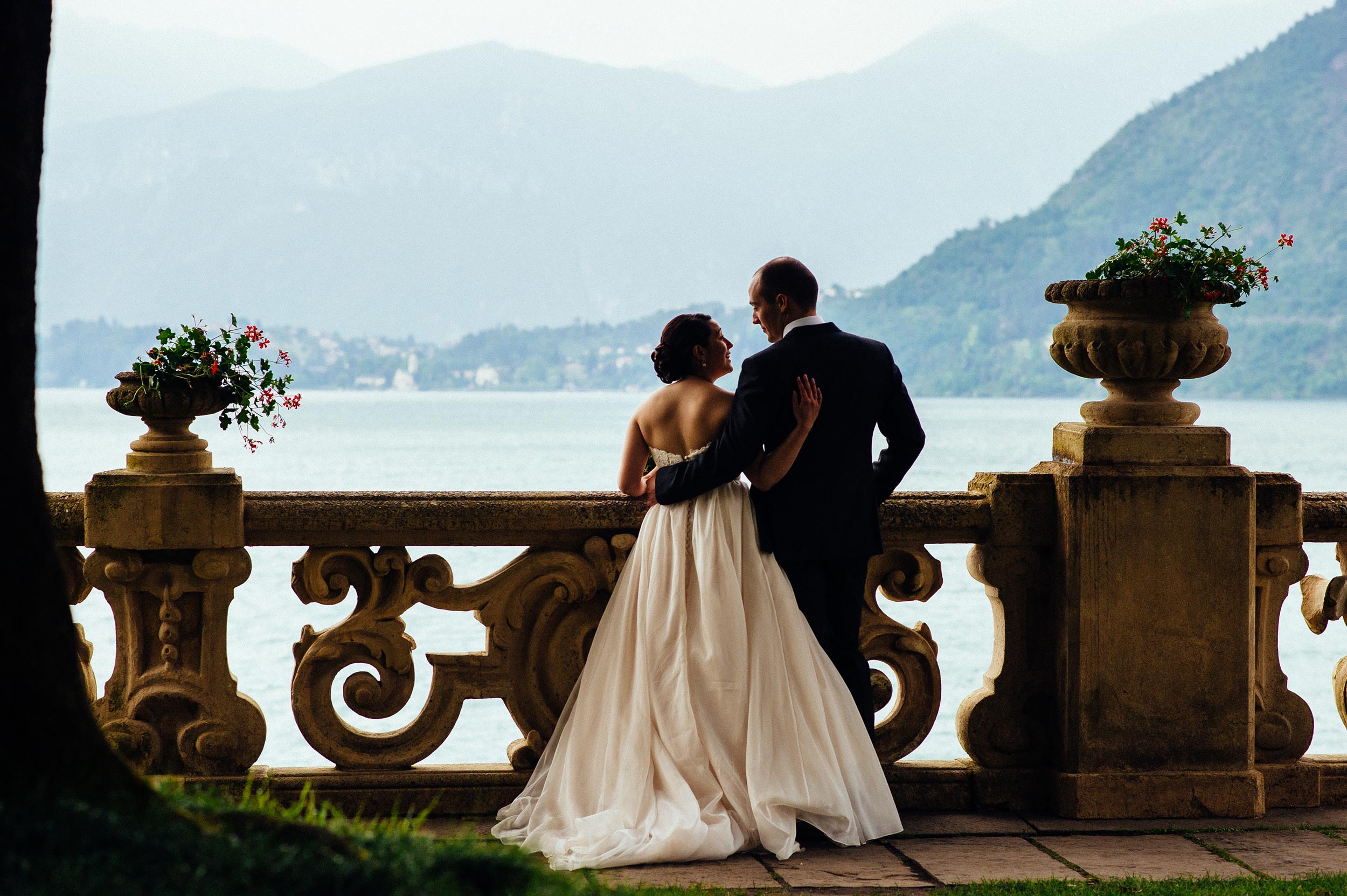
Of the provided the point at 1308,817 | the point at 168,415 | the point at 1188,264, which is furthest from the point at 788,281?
the point at 1308,817

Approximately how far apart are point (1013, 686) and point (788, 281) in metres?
1.48

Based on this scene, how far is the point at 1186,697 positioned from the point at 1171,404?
90cm

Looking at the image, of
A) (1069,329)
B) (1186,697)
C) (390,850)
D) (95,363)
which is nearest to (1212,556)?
(1186,697)

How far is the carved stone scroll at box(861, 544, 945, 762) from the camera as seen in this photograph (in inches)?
166

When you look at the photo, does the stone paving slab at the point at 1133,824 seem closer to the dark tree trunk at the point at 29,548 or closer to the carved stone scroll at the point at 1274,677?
the carved stone scroll at the point at 1274,677

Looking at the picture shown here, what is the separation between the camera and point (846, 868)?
3584 millimetres

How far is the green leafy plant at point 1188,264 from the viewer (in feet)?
13.2

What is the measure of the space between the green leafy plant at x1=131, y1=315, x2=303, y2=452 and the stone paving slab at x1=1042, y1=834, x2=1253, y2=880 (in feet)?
→ 8.35

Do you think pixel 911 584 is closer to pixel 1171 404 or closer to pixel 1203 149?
pixel 1171 404

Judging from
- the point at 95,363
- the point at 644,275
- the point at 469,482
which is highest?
the point at 644,275

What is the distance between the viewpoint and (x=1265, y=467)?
60.3 meters

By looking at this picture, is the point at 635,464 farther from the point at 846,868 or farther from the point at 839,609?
the point at 846,868

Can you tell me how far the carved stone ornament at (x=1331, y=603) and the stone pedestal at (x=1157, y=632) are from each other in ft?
1.50

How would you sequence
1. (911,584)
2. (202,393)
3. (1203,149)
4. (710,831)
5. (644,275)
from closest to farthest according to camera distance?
(710,831) → (202,393) → (911,584) → (1203,149) → (644,275)
